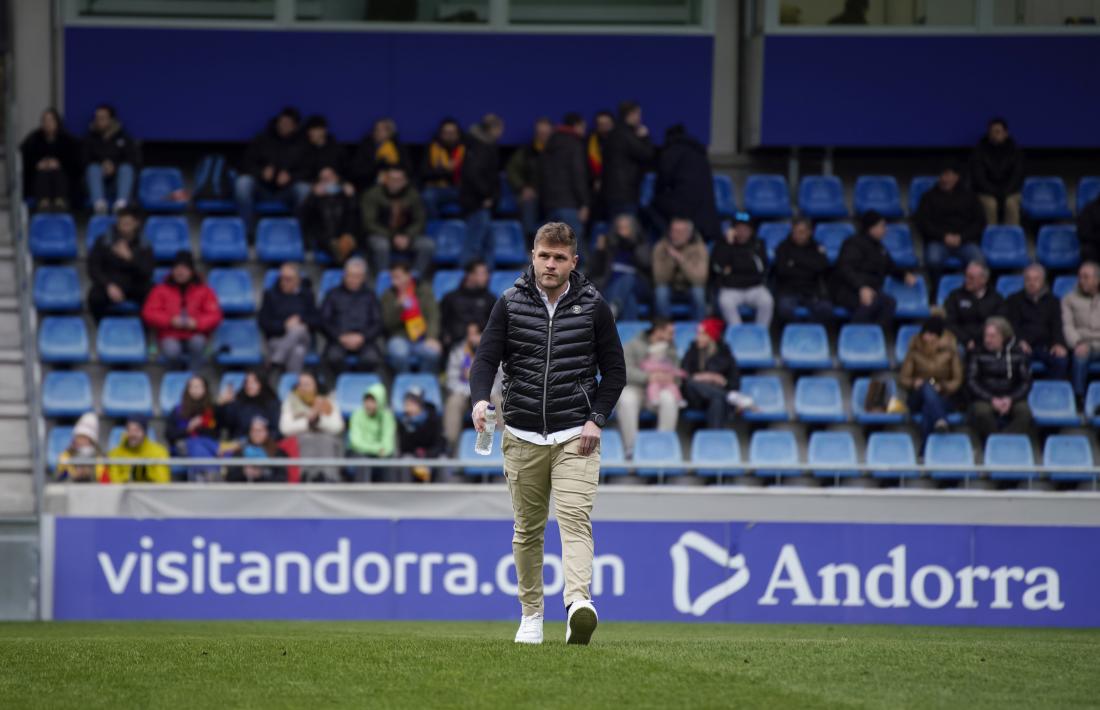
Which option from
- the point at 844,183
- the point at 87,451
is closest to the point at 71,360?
the point at 87,451

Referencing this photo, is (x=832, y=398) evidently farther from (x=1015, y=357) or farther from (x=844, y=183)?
(x=844, y=183)

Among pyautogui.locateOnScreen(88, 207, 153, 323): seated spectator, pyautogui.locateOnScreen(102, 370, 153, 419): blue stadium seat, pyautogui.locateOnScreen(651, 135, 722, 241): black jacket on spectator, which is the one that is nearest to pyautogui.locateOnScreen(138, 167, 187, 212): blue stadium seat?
pyautogui.locateOnScreen(88, 207, 153, 323): seated spectator

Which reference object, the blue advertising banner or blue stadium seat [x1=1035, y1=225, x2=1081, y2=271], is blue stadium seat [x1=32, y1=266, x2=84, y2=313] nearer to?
the blue advertising banner

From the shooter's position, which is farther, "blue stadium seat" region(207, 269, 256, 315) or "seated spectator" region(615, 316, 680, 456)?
"blue stadium seat" region(207, 269, 256, 315)

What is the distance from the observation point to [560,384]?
824 centimetres

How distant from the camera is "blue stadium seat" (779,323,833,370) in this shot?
17.9m

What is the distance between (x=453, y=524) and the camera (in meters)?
14.9

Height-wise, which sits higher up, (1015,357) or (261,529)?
(1015,357)

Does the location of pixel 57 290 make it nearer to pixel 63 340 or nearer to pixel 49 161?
pixel 63 340

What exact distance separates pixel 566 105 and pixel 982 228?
5.37 meters

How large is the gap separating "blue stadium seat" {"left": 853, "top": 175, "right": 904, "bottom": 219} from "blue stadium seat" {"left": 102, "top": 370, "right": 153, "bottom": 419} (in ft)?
28.9

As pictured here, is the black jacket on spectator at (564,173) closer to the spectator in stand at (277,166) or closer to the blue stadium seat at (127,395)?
the spectator in stand at (277,166)

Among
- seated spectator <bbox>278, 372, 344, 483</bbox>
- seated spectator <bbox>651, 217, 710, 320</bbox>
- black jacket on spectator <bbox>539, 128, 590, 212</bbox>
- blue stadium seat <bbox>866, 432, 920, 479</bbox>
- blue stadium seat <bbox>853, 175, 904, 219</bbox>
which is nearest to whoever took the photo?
seated spectator <bbox>278, 372, 344, 483</bbox>

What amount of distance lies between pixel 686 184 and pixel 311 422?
211 inches
